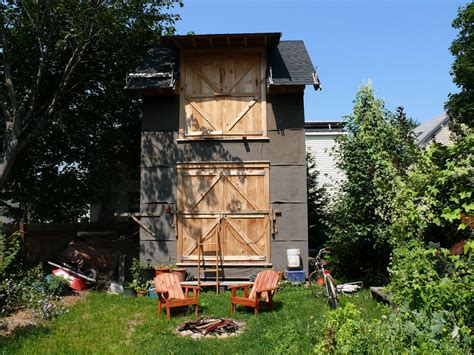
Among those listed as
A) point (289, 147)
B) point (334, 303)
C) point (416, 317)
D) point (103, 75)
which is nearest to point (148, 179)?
Result: point (289, 147)

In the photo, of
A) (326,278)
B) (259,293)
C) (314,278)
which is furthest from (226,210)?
(326,278)

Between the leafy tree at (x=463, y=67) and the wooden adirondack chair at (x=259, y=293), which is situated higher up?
the leafy tree at (x=463, y=67)

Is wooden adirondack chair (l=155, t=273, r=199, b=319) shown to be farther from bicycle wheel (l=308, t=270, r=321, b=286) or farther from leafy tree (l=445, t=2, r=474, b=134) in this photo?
leafy tree (l=445, t=2, r=474, b=134)

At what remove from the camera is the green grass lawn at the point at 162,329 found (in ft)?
19.5

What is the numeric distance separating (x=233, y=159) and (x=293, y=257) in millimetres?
2820

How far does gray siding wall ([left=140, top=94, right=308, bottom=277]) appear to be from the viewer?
1037cm

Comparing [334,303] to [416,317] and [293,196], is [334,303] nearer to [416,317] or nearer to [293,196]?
[416,317]

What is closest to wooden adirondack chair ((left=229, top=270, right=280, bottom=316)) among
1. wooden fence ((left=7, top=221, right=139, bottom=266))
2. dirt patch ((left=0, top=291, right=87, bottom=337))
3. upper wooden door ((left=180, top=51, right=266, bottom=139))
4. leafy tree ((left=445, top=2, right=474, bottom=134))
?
dirt patch ((left=0, top=291, right=87, bottom=337))

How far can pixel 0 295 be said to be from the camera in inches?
317

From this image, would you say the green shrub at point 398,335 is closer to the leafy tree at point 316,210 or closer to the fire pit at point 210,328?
the fire pit at point 210,328

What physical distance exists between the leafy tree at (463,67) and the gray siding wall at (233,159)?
14.6m

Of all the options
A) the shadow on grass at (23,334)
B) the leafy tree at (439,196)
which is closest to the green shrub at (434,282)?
the leafy tree at (439,196)

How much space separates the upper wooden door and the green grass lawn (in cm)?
417

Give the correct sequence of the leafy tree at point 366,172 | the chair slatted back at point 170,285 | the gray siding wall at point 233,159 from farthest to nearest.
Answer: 1. the gray siding wall at point 233,159
2. the leafy tree at point 366,172
3. the chair slatted back at point 170,285
